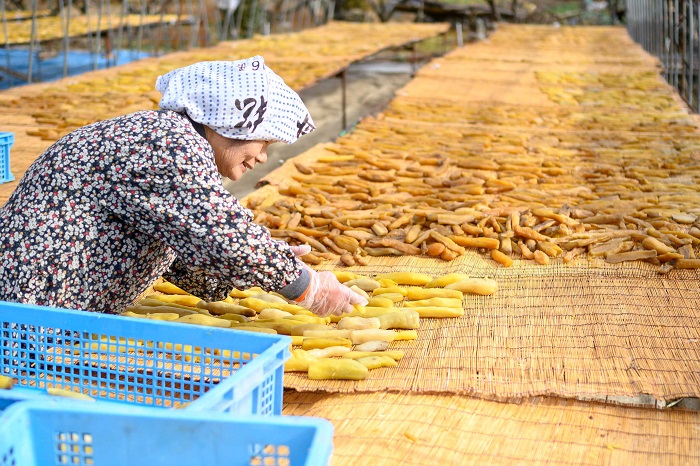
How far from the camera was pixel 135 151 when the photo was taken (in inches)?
99.0

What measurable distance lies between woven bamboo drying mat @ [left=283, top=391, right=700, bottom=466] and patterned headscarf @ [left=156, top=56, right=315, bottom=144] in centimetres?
87

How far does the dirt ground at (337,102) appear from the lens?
28.4 feet

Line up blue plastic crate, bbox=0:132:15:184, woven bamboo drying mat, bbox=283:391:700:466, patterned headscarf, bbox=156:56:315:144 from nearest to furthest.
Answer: woven bamboo drying mat, bbox=283:391:700:466 < patterned headscarf, bbox=156:56:315:144 < blue plastic crate, bbox=0:132:15:184

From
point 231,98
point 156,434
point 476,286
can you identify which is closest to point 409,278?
point 476,286

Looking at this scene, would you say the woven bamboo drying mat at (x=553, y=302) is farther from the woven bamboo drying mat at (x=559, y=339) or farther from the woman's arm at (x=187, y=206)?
the woman's arm at (x=187, y=206)

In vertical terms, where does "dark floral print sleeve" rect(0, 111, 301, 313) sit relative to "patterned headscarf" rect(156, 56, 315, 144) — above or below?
below

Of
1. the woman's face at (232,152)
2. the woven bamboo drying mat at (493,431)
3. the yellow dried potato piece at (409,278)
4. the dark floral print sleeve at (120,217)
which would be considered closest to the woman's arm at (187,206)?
the dark floral print sleeve at (120,217)

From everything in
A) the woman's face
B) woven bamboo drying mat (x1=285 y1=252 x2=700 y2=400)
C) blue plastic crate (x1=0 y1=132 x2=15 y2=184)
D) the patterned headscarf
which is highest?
the patterned headscarf

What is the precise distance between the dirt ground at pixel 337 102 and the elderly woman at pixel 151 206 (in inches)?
178

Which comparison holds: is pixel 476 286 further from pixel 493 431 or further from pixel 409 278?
pixel 493 431

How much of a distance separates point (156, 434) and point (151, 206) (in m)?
1.04

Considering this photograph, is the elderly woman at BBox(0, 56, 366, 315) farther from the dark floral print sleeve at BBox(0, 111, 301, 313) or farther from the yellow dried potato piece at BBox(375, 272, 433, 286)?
the yellow dried potato piece at BBox(375, 272, 433, 286)

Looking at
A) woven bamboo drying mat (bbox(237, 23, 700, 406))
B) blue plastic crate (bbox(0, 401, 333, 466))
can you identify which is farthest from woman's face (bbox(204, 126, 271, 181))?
blue plastic crate (bbox(0, 401, 333, 466))

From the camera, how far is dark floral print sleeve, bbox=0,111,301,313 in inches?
97.4
